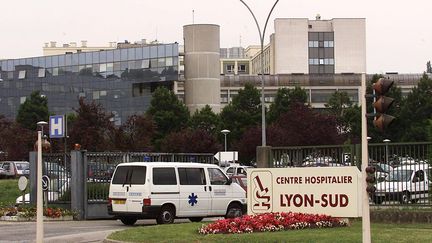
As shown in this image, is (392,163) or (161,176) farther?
(161,176)

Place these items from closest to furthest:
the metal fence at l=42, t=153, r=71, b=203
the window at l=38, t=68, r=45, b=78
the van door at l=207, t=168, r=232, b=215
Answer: the van door at l=207, t=168, r=232, b=215
the metal fence at l=42, t=153, r=71, b=203
the window at l=38, t=68, r=45, b=78

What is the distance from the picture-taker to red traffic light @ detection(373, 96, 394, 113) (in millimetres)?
12742

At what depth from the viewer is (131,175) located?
2408 centimetres

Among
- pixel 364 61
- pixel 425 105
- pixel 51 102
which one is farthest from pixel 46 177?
pixel 364 61

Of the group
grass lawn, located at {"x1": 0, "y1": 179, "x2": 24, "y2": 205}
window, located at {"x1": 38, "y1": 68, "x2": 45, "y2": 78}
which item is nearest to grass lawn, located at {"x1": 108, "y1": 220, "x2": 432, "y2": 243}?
grass lawn, located at {"x1": 0, "y1": 179, "x2": 24, "y2": 205}

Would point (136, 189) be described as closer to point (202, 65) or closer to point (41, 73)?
point (202, 65)

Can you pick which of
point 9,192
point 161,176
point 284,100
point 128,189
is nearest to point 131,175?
point 128,189

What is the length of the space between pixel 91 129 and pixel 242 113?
23.6 metres

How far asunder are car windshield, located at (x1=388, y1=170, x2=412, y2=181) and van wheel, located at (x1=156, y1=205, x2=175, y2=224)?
261 inches

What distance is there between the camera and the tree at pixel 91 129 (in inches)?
2196

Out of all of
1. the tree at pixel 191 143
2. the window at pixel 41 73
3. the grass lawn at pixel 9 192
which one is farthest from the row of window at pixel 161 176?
the window at pixel 41 73

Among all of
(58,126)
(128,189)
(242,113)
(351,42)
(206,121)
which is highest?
(351,42)

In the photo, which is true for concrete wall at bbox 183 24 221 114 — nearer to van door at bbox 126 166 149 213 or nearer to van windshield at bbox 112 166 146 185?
van windshield at bbox 112 166 146 185

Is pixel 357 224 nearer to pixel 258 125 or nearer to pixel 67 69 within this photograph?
pixel 258 125
